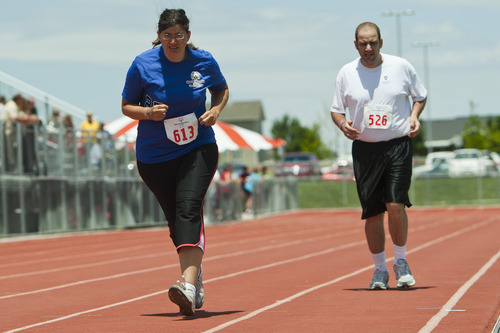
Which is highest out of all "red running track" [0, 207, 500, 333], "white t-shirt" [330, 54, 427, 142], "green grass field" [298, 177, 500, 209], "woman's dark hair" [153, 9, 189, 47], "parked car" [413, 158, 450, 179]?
"woman's dark hair" [153, 9, 189, 47]

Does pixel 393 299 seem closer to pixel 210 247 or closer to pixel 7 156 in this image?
pixel 210 247

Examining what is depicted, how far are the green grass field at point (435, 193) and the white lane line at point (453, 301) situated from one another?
33.9m

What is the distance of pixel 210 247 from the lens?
1698 centimetres

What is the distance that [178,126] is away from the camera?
6.90 meters

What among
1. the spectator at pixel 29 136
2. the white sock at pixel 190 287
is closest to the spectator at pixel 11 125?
the spectator at pixel 29 136

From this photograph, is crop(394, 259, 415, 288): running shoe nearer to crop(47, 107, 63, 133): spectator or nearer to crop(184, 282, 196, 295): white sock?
crop(184, 282, 196, 295): white sock

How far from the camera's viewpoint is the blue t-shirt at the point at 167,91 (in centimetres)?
691

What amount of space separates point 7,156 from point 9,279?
9.97 meters

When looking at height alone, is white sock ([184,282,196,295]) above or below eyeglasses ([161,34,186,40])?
below

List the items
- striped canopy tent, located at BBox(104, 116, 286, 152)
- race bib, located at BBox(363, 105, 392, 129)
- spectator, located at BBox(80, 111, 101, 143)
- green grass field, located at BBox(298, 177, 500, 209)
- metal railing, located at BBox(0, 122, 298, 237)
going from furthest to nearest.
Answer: green grass field, located at BBox(298, 177, 500, 209)
striped canopy tent, located at BBox(104, 116, 286, 152)
spectator, located at BBox(80, 111, 101, 143)
metal railing, located at BBox(0, 122, 298, 237)
race bib, located at BBox(363, 105, 392, 129)

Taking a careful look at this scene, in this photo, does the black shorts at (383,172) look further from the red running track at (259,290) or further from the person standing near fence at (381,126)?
the red running track at (259,290)

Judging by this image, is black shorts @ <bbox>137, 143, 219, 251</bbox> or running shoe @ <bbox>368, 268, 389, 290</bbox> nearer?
black shorts @ <bbox>137, 143, 219, 251</bbox>

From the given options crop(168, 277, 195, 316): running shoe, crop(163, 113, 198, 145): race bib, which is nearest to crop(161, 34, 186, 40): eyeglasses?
crop(163, 113, 198, 145): race bib

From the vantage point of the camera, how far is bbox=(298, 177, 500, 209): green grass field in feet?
147
